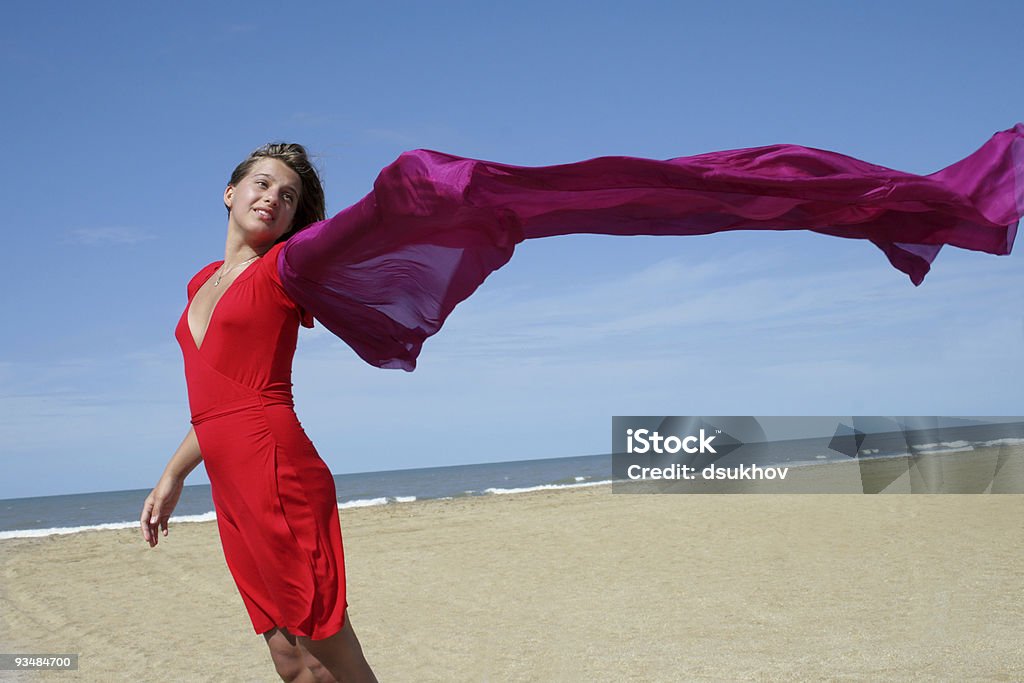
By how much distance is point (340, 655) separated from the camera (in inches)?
80.5

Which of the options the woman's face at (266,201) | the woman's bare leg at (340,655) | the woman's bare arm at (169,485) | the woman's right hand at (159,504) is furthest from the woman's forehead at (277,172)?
the woman's bare leg at (340,655)

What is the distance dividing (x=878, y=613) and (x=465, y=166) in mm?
5054

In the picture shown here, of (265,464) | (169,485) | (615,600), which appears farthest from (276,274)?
(615,600)

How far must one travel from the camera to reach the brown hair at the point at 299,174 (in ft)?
7.79

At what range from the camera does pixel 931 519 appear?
10.5 meters

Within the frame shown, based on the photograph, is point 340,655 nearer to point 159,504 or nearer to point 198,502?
point 159,504

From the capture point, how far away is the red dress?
79.5 inches

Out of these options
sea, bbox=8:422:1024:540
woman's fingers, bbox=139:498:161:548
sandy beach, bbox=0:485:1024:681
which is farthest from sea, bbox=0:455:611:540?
woman's fingers, bbox=139:498:161:548

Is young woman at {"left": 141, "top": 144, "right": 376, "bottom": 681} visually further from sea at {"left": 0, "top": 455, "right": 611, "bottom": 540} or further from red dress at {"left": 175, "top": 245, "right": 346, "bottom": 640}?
sea at {"left": 0, "top": 455, "right": 611, "bottom": 540}

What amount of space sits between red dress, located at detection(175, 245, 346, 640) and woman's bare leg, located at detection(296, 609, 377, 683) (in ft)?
0.11

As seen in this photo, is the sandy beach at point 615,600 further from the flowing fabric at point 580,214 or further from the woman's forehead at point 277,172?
the woman's forehead at point 277,172

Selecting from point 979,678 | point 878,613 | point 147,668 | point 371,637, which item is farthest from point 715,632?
point 147,668

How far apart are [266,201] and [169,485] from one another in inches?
30.2

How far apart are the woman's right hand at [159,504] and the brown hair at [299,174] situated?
0.69m
